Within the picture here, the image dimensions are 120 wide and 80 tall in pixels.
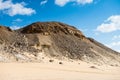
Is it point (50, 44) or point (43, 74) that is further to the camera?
point (50, 44)

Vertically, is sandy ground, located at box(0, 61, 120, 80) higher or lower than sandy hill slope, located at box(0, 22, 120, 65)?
lower

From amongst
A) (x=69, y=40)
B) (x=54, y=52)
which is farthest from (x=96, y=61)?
(x=69, y=40)

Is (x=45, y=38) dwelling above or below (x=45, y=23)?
below

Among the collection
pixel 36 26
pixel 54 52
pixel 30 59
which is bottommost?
pixel 30 59

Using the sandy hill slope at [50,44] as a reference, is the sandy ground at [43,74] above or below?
below

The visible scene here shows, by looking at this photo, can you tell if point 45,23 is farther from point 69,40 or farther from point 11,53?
point 11,53

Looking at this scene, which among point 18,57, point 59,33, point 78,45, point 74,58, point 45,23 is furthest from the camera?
point 45,23

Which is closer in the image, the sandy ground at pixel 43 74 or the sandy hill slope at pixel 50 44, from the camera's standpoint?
the sandy ground at pixel 43 74

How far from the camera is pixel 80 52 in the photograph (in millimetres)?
56719

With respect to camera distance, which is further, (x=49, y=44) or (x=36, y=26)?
(x=36, y=26)

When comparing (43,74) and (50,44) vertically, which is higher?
(50,44)

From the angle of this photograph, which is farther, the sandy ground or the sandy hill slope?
the sandy hill slope

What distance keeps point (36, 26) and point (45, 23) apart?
3789 millimetres

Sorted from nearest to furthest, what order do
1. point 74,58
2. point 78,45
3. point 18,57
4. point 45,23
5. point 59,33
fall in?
point 18,57, point 74,58, point 78,45, point 59,33, point 45,23
